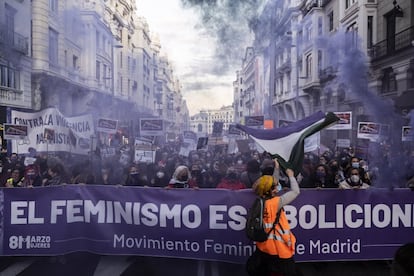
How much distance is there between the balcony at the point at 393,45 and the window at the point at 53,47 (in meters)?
15.7

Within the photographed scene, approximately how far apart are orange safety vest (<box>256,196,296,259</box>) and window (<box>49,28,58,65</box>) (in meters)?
17.6

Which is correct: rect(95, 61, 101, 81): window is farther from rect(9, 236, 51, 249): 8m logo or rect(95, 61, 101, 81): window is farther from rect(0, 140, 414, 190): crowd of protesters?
rect(9, 236, 51, 249): 8m logo

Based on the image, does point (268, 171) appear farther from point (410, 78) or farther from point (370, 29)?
point (370, 29)

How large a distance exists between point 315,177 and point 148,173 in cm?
379

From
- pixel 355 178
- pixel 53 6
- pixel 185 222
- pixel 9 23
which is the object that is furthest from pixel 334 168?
pixel 53 6

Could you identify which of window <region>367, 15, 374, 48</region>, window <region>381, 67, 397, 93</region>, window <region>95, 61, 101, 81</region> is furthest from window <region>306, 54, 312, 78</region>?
window <region>95, 61, 101, 81</region>

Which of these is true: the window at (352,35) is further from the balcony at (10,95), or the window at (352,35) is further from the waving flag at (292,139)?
the waving flag at (292,139)

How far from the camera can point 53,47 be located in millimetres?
19734

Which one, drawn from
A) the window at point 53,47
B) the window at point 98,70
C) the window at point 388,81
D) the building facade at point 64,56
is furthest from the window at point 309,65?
the window at point 53,47

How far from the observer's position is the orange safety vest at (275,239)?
3.94 metres

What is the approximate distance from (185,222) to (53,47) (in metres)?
16.9

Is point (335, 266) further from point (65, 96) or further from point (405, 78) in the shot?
point (65, 96)

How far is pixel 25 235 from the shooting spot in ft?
17.6

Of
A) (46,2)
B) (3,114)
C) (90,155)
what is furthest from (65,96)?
(90,155)
